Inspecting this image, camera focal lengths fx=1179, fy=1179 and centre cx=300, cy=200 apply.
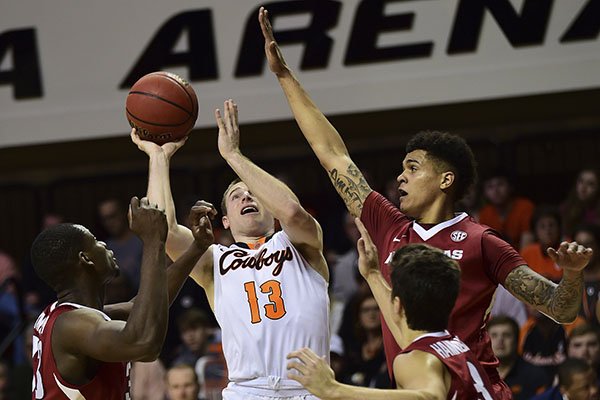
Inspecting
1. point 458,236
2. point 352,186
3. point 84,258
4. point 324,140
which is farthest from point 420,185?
point 84,258

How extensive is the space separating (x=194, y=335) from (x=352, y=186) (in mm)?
4029

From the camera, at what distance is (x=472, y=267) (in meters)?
4.99

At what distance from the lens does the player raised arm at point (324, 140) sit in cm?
549

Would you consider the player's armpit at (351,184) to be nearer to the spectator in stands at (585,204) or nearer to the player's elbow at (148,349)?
the player's elbow at (148,349)

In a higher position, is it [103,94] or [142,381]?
[103,94]

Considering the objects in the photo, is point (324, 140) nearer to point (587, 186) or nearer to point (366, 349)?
point (366, 349)

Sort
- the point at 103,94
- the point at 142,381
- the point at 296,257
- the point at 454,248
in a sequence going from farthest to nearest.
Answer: the point at 103,94, the point at 142,381, the point at 296,257, the point at 454,248

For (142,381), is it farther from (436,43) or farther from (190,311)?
(436,43)

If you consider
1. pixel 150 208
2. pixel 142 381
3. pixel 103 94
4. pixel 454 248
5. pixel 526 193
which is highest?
pixel 150 208

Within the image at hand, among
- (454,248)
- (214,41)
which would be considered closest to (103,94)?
(214,41)

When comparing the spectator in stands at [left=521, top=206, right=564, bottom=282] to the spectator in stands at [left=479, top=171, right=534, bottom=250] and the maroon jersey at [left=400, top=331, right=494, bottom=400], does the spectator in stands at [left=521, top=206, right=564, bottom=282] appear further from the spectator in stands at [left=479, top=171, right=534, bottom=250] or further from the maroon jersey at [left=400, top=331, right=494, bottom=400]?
the maroon jersey at [left=400, top=331, right=494, bottom=400]

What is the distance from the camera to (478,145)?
11.8 meters

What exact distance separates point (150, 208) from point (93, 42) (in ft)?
22.9

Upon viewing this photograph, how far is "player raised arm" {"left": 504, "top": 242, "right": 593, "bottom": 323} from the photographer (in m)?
4.68
